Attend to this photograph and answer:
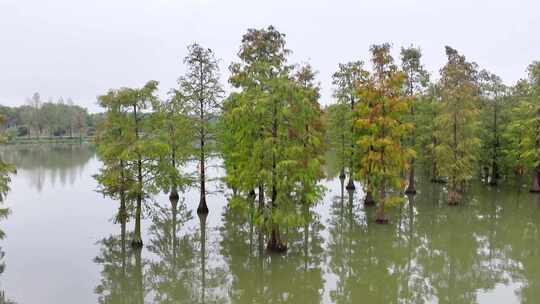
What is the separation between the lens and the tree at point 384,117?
22078mm

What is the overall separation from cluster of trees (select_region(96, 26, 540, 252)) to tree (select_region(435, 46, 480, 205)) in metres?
0.08

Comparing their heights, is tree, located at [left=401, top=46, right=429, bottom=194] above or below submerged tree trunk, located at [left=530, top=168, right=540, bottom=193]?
above

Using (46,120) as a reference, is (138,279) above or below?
below

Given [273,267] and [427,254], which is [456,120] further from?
[273,267]

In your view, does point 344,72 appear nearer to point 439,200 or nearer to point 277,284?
point 439,200

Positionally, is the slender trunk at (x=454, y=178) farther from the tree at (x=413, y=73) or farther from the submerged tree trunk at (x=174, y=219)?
the submerged tree trunk at (x=174, y=219)

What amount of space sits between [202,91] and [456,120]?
58.2 feet

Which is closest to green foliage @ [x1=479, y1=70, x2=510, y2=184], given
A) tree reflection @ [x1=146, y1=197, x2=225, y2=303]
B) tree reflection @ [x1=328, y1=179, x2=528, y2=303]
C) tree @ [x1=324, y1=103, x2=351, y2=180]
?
tree reflection @ [x1=328, y1=179, x2=528, y2=303]

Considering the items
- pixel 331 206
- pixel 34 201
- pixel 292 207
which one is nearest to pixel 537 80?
pixel 331 206

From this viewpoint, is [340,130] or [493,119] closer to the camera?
[340,130]

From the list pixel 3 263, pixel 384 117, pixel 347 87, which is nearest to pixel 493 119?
pixel 347 87

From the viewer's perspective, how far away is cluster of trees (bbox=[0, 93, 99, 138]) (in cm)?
12168

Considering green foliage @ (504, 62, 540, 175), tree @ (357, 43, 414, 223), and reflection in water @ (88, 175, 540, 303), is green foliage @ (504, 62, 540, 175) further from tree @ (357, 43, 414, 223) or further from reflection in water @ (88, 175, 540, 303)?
tree @ (357, 43, 414, 223)

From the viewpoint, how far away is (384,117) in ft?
73.6
